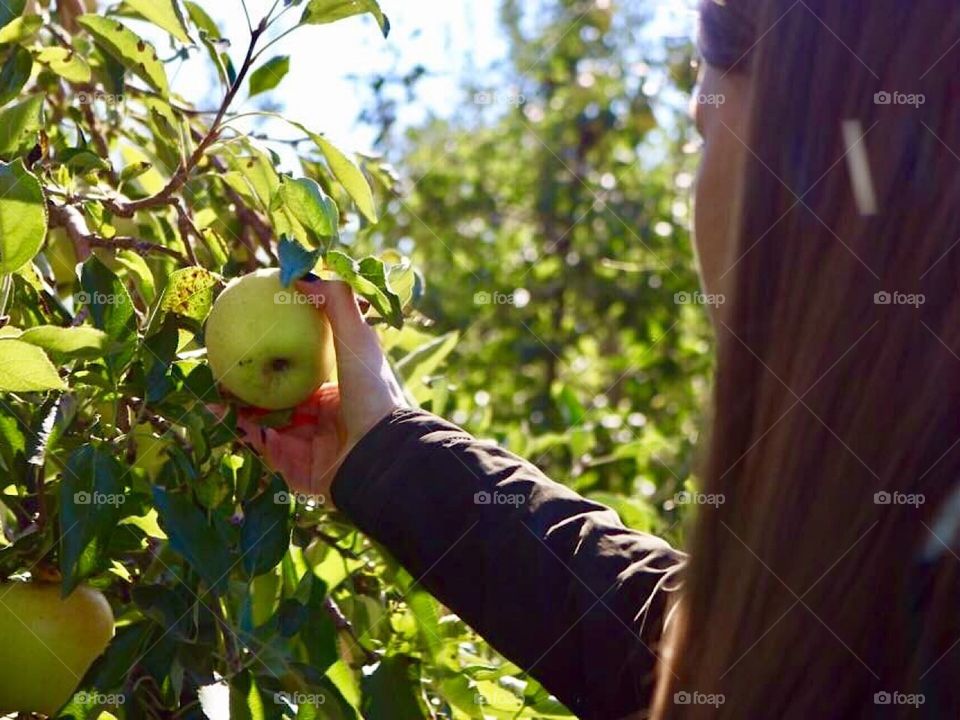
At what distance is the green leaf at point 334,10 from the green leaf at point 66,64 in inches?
10.7

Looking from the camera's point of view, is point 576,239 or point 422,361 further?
point 576,239

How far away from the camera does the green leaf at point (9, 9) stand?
3.71ft

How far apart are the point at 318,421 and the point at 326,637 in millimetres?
243

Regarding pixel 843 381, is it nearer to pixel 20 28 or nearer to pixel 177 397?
pixel 177 397

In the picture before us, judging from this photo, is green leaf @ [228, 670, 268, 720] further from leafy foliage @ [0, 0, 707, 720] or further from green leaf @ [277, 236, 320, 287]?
green leaf @ [277, 236, 320, 287]

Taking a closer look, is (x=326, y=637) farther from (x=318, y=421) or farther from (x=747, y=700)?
(x=747, y=700)

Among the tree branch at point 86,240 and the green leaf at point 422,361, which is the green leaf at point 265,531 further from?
the green leaf at point 422,361

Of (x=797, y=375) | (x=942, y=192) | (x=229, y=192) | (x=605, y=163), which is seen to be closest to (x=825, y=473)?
(x=797, y=375)

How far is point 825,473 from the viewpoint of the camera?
2.66 feet

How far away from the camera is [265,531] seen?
39.6 inches

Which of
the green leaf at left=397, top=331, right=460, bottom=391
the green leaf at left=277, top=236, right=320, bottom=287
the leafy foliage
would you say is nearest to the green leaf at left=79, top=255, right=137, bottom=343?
the leafy foliage

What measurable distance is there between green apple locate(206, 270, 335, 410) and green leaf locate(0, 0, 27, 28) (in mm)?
324

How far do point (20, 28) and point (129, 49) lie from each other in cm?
10

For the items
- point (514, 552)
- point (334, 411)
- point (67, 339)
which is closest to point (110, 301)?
point (67, 339)
